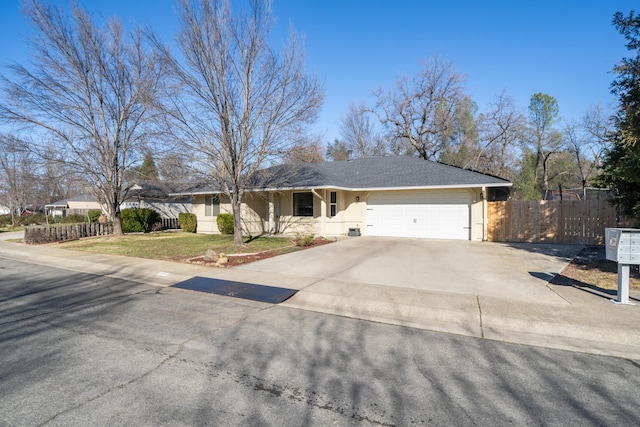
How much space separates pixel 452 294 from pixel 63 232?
19223 millimetres

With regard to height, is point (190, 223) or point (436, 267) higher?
point (190, 223)

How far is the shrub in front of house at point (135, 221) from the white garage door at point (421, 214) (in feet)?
48.1

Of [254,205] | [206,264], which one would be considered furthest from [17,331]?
[254,205]

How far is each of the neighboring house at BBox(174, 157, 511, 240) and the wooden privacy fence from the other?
2.30 ft

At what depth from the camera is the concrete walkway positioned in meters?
4.67

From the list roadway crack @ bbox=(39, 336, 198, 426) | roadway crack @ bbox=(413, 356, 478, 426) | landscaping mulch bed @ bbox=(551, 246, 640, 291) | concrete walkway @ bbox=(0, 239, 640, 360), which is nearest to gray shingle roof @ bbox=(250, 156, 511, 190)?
concrete walkway @ bbox=(0, 239, 640, 360)

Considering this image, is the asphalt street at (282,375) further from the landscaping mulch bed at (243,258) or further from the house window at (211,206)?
the house window at (211,206)

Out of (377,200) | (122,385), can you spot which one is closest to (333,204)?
(377,200)

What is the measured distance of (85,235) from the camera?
18.3m

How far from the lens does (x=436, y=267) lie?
8.95 m

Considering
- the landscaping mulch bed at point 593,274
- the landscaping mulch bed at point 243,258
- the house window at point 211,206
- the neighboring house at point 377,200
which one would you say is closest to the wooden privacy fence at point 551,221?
the neighboring house at point 377,200

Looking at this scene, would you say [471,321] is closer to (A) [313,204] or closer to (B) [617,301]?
(B) [617,301]

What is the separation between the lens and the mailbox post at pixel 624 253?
5445 millimetres

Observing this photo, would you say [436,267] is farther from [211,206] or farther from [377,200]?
[211,206]
